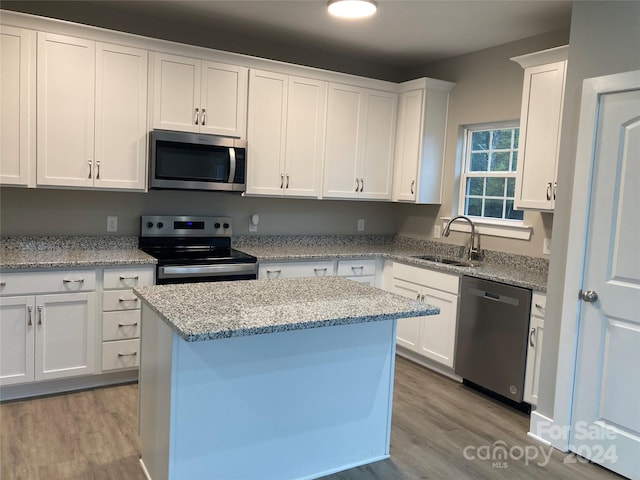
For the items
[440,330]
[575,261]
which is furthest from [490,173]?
[575,261]

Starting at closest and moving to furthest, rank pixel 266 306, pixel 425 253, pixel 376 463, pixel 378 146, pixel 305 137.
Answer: pixel 266 306
pixel 376 463
pixel 305 137
pixel 378 146
pixel 425 253

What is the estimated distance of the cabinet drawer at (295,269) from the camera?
3.86 m

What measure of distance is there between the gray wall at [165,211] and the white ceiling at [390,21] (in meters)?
1.31

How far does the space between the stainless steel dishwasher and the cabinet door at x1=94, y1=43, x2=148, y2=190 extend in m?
2.43

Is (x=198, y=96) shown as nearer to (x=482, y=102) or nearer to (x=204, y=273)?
(x=204, y=273)

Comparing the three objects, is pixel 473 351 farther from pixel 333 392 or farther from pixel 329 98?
pixel 329 98

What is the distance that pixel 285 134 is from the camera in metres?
4.10

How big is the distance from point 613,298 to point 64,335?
314 centimetres

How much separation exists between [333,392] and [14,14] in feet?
9.47

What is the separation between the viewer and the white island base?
2.03 metres

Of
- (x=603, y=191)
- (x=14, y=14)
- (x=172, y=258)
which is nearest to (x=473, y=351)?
(x=603, y=191)

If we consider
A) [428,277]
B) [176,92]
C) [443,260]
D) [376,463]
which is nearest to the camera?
[376,463]

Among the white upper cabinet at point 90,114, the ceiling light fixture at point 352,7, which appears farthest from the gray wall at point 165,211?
the ceiling light fixture at point 352,7

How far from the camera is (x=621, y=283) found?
8.44ft
